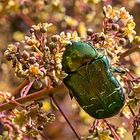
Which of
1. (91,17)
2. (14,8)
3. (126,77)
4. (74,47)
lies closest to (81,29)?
(91,17)

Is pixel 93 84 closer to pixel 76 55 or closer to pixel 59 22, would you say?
pixel 76 55

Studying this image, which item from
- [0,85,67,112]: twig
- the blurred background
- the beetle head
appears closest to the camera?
[0,85,67,112]: twig

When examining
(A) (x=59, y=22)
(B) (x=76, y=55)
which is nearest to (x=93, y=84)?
(B) (x=76, y=55)

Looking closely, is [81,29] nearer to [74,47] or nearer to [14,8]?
[14,8]

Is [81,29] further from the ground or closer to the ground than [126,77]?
further from the ground

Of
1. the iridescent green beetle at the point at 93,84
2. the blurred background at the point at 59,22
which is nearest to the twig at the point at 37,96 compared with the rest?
the iridescent green beetle at the point at 93,84

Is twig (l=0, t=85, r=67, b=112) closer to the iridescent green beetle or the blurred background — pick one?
the iridescent green beetle

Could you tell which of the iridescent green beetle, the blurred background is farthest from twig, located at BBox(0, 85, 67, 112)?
the blurred background
